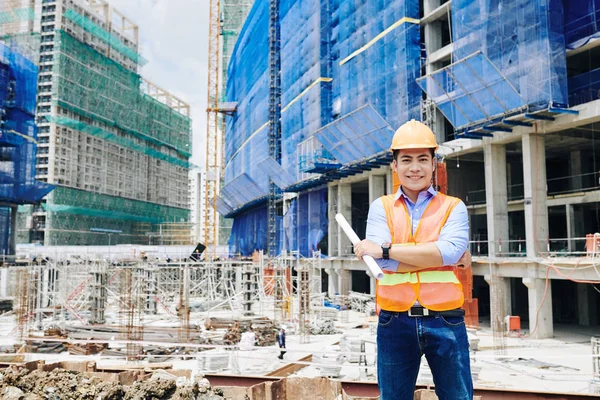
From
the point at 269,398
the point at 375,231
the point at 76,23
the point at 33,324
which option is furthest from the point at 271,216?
the point at 375,231

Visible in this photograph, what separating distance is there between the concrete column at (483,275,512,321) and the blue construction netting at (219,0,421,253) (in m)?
9.35

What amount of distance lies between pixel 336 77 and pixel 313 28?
5335mm

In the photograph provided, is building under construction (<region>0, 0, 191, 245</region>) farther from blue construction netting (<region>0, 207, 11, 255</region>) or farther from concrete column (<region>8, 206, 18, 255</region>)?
concrete column (<region>8, 206, 18, 255</region>)

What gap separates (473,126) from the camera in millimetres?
22453

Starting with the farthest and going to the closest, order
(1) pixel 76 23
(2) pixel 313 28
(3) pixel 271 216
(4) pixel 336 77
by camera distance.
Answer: (1) pixel 76 23
(3) pixel 271 216
(2) pixel 313 28
(4) pixel 336 77

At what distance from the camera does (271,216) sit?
2079 inches

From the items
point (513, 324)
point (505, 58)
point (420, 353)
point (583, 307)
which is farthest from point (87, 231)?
point (420, 353)

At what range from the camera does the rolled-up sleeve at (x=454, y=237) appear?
3.14m

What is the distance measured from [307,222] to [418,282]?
3850 cm

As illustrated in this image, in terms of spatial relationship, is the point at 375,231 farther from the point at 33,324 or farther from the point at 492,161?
the point at 33,324

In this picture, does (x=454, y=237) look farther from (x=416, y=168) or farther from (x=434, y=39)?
(x=434, y=39)

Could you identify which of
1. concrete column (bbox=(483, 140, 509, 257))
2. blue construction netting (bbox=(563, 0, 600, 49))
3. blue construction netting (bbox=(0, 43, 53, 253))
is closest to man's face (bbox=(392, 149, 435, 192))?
blue construction netting (bbox=(563, 0, 600, 49))

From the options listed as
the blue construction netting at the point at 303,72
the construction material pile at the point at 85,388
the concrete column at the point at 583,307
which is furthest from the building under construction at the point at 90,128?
the construction material pile at the point at 85,388

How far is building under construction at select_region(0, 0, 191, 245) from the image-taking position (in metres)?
65.7
